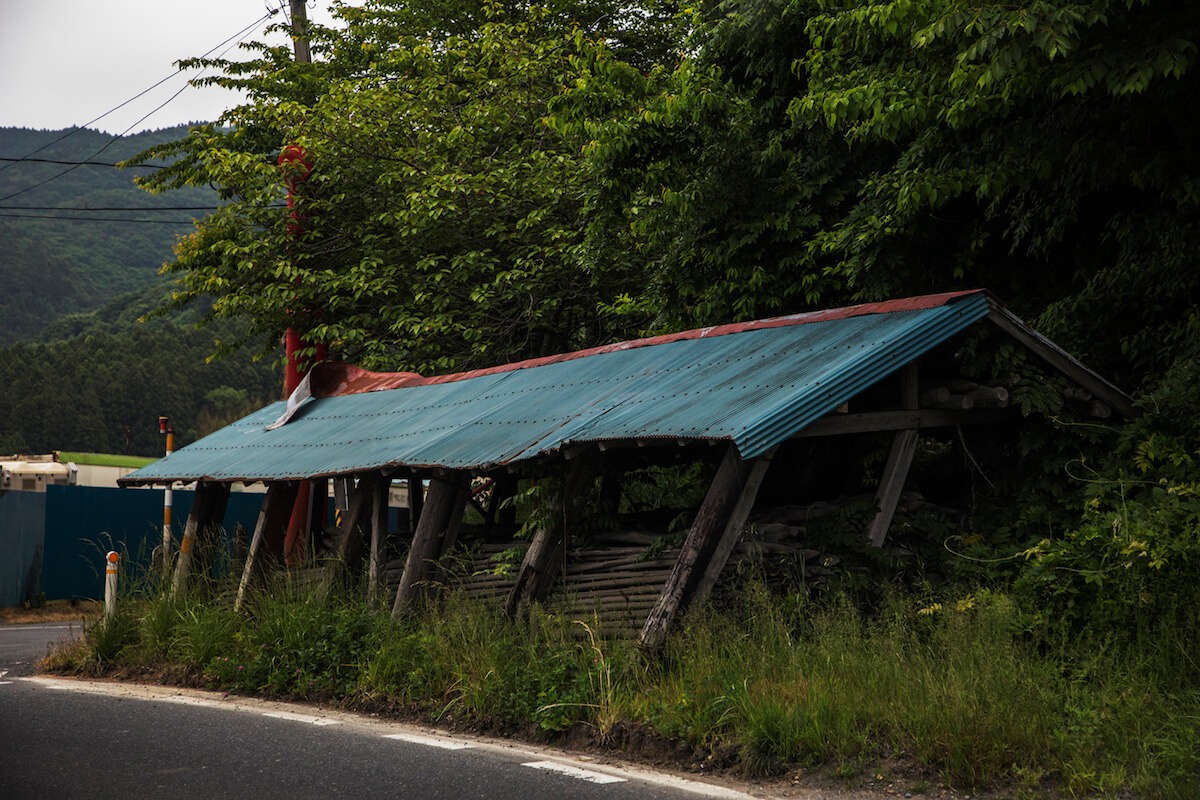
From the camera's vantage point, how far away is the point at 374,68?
2259 centimetres

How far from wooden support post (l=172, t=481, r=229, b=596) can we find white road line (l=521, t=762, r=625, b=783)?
7766 millimetres

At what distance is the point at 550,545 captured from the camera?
29.0 feet

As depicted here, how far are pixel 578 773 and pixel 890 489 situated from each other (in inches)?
137

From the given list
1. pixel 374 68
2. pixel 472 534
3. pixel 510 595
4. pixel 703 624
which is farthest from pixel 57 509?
pixel 703 624

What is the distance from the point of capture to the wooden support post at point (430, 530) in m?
9.66

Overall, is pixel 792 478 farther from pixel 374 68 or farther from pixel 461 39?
pixel 374 68

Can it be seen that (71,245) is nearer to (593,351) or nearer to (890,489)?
(593,351)

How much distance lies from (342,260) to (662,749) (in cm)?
1444

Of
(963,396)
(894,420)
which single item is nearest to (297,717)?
(894,420)

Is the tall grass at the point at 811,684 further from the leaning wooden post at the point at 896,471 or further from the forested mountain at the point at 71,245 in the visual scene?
the forested mountain at the point at 71,245

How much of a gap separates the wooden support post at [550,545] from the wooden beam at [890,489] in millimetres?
2249

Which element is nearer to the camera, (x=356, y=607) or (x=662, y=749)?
(x=662, y=749)

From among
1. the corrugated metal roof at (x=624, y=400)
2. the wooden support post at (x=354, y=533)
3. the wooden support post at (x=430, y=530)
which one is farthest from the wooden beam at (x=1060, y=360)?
the wooden support post at (x=354, y=533)

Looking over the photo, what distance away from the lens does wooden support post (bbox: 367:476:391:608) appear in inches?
387
